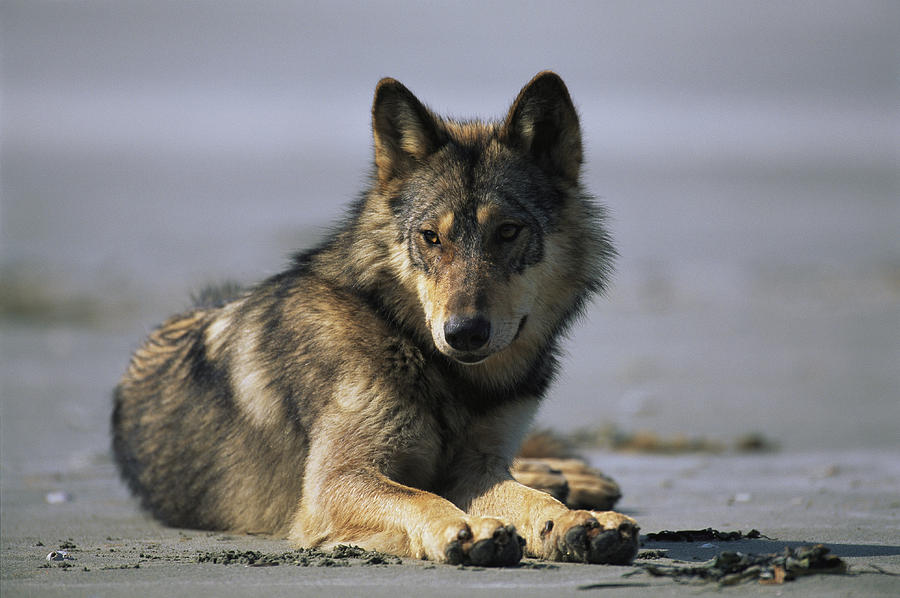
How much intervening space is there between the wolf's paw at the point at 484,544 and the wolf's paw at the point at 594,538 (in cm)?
18

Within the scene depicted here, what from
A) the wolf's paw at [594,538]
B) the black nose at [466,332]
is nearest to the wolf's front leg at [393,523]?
the wolf's paw at [594,538]

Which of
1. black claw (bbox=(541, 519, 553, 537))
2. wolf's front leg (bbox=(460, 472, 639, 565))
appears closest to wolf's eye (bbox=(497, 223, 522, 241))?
wolf's front leg (bbox=(460, 472, 639, 565))

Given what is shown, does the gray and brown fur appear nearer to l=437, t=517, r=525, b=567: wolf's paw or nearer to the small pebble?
l=437, t=517, r=525, b=567: wolf's paw

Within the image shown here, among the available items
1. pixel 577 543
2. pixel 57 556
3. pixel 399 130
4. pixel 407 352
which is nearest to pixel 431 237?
pixel 407 352

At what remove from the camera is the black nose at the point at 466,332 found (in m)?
4.49

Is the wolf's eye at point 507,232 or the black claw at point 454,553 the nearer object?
the black claw at point 454,553

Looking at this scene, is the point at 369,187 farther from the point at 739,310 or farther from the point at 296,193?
the point at 296,193

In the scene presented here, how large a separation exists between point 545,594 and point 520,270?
1743 mm

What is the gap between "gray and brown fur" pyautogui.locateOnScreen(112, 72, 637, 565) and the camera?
464 centimetres

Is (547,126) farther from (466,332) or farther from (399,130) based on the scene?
(466,332)

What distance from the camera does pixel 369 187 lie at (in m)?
5.55

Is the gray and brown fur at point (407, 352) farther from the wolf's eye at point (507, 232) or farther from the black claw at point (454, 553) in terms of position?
the black claw at point (454, 553)

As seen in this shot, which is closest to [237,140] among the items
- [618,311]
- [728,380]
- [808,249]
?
[808,249]

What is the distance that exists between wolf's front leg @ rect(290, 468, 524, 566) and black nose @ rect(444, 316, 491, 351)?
66cm
